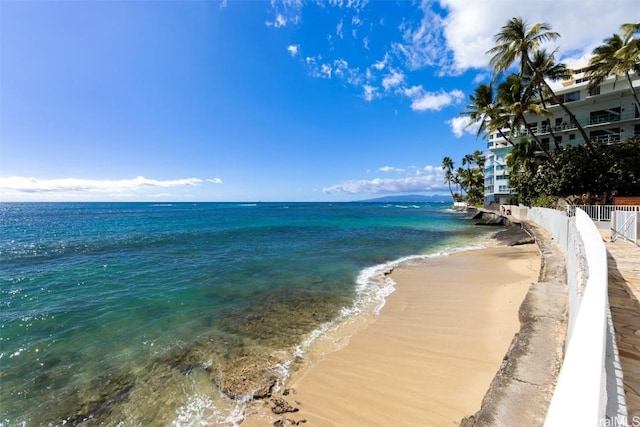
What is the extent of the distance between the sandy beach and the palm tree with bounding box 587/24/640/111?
1821 cm

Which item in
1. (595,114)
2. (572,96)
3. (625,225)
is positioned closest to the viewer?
(625,225)

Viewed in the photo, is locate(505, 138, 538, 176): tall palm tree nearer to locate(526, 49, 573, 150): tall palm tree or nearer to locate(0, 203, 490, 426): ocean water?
locate(526, 49, 573, 150): tall palm tree

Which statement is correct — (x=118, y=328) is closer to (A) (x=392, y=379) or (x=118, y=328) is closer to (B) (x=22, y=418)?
(B) (x=22, y=418)

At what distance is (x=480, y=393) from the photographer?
13.7 ft

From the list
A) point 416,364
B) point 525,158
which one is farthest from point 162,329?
point 525,158

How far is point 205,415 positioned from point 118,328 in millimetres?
4520

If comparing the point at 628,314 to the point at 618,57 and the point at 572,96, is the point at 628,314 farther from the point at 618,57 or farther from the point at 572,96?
the point at 572,96

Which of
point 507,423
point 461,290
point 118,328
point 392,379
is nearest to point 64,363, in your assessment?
point 118,328

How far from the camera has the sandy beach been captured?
4.02 m

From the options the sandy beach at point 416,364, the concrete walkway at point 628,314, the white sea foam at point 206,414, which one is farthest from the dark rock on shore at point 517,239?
the white sea foam at point 206,414

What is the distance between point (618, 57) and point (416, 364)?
79.0 ft

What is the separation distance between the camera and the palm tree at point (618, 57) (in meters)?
16.7

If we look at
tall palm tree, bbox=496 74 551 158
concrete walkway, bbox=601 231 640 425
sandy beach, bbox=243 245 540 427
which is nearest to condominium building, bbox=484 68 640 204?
tall palm tree, bbox=496 74 551 158

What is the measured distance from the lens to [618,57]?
1741cm
